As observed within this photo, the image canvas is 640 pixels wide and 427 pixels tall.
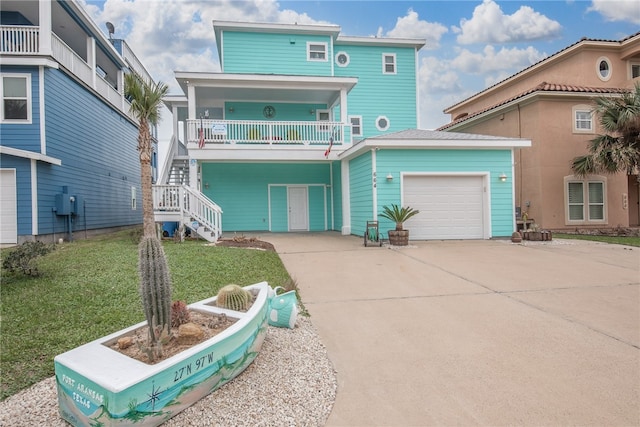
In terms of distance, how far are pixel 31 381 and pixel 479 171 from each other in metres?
11.7

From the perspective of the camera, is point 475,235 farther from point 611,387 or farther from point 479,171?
point 611,387

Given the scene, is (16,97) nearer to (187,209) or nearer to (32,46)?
(32,46)

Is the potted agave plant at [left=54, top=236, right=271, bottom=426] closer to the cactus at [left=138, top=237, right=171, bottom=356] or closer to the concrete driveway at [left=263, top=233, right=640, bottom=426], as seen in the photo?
the cactus at [left=138, top=237, right=171, bottom=356]

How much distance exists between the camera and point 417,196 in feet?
38.9

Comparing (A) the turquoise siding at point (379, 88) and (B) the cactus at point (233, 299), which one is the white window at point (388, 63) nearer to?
(A) the turquoise siding at point (379, 88)

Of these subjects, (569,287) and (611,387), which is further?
A: (569,287)

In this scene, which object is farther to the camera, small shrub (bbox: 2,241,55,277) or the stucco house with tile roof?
the stucco house with tile roof

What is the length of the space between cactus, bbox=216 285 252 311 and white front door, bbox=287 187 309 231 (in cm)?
1255

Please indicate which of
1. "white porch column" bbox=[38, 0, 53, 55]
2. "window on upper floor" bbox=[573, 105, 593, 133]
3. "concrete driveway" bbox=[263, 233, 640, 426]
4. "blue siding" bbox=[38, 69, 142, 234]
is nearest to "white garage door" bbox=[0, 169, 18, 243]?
"blue siding" bbox=[38, 69, 142, 234]

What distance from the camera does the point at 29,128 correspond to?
10953 mm

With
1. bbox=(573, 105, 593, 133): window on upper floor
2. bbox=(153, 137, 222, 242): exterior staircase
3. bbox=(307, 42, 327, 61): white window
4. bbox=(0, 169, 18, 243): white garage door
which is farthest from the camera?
bbox=(307, 42, 327, 61): white window

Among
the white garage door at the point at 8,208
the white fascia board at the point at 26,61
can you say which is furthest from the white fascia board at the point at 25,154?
the white fascia board at the point at 26,61

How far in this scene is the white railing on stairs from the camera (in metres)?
11.2

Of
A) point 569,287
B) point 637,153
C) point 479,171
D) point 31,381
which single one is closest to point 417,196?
point 479,171
